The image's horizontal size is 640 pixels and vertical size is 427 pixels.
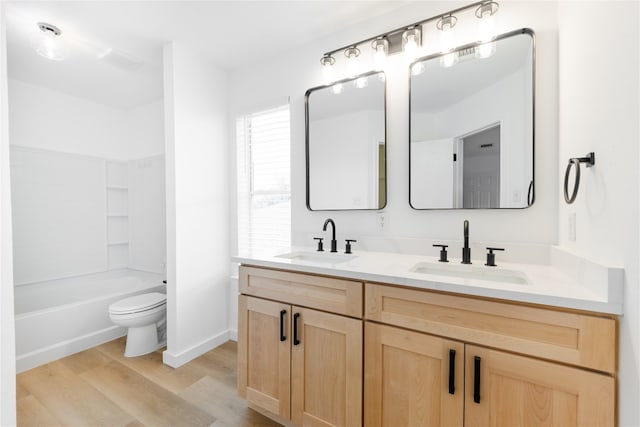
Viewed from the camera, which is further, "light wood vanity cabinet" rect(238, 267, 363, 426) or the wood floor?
the wood floor

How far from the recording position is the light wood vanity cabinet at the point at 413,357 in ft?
2.84

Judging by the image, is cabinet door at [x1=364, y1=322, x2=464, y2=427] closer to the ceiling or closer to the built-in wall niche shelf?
the ceiling

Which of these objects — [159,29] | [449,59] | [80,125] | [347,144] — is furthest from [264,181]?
[80,125]

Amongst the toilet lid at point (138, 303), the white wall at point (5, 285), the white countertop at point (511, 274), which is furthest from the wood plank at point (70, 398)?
the white countertop at point (511, 274)

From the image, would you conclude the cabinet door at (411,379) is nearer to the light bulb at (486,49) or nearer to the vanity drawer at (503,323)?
the vanity drawer at (503,323)

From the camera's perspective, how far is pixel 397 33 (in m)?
1.69

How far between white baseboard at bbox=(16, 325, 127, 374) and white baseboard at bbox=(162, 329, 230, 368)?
795 millimetres

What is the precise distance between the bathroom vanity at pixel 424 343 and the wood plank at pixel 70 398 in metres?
0.85

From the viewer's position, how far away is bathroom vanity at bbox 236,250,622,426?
86cm

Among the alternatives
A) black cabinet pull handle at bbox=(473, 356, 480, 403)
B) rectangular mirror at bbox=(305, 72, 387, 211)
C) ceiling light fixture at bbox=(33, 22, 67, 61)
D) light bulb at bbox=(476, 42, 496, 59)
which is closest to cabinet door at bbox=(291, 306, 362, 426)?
black cabinet pull handle at bbox=(473, 356, 480, 403)

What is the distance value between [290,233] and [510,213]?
151 centimetres

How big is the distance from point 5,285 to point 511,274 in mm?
2530

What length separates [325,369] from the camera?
1326mm

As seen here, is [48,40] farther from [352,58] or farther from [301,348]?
[301,348]
